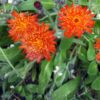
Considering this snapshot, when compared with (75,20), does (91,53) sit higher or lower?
lower

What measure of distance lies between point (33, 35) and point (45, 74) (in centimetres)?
28

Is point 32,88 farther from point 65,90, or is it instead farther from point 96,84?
point 96,84

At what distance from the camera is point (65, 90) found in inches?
A: 67.9

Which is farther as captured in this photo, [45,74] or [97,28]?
[97,28]

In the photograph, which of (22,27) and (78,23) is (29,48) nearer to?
(22,27)

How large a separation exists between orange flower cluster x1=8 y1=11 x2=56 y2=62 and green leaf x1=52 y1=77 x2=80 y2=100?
9.5 inches

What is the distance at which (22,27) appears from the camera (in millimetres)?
1546

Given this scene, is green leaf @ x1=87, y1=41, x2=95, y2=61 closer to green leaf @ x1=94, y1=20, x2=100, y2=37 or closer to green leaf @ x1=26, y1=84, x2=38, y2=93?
green leaf @ x1=94, y1=20, x2=100, y2=37

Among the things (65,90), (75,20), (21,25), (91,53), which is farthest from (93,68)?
(21,25)

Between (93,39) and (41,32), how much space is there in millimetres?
350

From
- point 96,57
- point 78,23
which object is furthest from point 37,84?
point 78,23

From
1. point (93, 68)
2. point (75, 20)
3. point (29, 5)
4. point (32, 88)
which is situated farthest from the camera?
point (29, 5)

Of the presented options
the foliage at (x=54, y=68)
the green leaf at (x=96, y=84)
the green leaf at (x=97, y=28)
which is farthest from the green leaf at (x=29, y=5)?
the green leaf at (x=96, y=84)

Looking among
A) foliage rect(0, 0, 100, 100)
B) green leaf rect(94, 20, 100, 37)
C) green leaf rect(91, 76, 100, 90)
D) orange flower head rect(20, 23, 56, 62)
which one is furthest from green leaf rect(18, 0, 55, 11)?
green leaf rect(91, 76, 100, 90)
